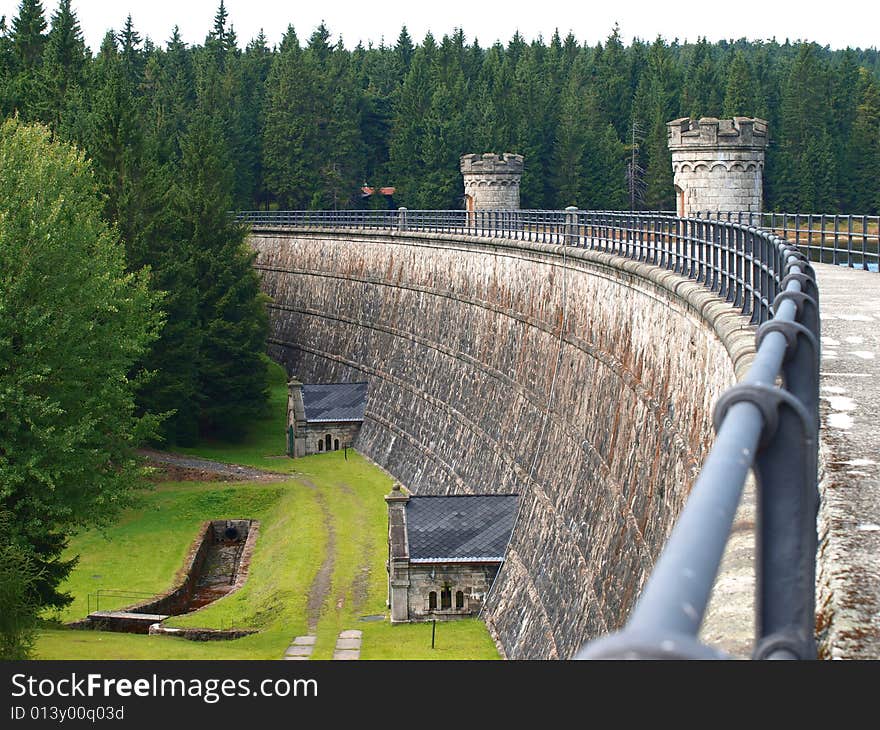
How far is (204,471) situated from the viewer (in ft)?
148

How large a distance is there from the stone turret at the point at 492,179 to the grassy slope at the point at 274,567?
607 inches

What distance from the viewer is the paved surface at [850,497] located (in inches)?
195

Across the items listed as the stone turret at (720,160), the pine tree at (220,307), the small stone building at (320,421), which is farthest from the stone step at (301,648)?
the pine tree at (220,307)

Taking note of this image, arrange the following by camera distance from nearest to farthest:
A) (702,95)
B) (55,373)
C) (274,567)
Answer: (55,373)
(274,567)
(702,95)

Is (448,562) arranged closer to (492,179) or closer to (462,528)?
(462,528)

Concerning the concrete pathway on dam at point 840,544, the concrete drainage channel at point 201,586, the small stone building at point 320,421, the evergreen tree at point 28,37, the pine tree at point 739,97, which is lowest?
the concrete drainage channel at point 201,586

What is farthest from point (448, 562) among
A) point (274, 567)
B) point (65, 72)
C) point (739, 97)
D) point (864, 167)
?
point (864, 167)

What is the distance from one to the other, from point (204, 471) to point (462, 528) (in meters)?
15.8

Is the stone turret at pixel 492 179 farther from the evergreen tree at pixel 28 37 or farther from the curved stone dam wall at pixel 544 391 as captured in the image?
the evergreen tree at pixel 28 37

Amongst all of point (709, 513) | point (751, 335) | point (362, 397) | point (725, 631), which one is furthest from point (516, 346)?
point (709, 513)

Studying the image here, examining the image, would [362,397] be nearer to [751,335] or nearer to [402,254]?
[402,254]

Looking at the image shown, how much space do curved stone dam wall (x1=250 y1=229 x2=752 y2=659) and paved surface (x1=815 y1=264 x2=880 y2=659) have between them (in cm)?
99

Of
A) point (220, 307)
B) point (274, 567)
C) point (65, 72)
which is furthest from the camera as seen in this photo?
point (65, 72)

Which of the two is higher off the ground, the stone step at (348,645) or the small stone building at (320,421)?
the small stone building at (320,421)
